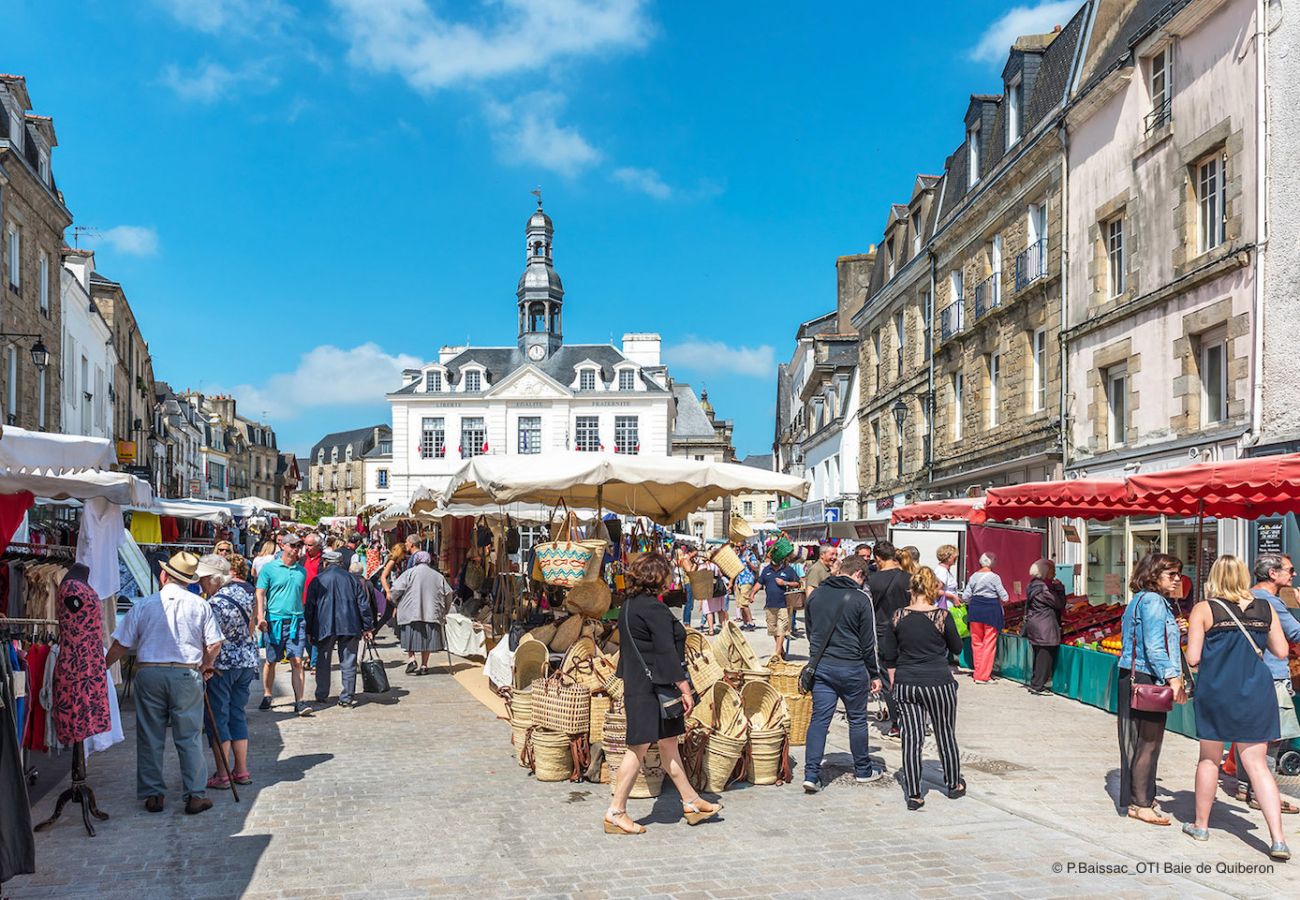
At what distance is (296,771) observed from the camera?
721cm

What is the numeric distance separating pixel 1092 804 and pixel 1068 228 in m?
12.4

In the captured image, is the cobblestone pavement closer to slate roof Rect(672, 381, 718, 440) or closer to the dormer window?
the dormer window

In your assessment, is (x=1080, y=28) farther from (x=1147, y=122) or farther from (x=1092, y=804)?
(x=1092, y=804)

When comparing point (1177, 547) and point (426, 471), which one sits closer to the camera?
point (1177, 547)

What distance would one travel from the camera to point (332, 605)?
9453 millimetres

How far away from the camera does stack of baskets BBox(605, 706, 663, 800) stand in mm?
6562

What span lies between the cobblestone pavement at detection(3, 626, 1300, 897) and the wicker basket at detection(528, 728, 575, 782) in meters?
0.11

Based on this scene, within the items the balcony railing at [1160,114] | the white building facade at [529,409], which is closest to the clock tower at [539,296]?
the white building facade at [529,409]

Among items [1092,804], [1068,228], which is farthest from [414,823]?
[1068,228]

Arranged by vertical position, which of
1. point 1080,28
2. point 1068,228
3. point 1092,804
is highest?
point 1080,28

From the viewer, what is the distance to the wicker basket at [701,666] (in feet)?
24.2

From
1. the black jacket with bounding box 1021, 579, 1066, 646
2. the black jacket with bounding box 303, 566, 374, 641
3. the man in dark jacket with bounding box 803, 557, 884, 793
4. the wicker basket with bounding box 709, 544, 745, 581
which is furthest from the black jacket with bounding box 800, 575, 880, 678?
the black jacket with bounding box 303, 566, 374, 641

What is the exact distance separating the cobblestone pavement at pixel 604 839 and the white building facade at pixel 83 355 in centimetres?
2030

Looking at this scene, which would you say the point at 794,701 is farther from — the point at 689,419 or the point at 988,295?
the point at 689,419
